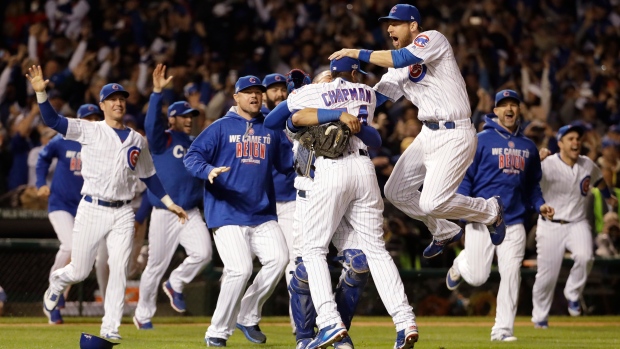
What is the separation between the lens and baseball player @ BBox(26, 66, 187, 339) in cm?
958

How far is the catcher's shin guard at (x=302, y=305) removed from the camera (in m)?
7.52

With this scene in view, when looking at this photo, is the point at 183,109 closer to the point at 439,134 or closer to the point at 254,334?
the point at 254,334

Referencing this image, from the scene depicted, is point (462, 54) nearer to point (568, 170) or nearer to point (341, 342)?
point (568, 170)

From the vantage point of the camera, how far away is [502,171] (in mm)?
9977

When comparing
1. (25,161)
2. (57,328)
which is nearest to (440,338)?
(57,328)

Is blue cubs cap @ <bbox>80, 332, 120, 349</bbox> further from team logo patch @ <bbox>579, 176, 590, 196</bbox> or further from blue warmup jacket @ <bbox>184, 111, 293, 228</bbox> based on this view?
team logo patch @ <bbox>579, 176, 590, 196</bbox>

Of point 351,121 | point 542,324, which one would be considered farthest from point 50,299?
point 542,324

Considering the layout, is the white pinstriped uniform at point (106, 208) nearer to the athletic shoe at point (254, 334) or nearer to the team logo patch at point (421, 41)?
the athletic shoe at point (254, 334)

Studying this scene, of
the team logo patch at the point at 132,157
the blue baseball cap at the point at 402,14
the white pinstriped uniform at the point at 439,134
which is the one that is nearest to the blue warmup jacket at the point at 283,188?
the team logo patch at the point at 132,157

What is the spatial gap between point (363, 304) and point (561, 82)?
6.94 m

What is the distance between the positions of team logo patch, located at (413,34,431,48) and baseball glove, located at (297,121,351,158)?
96 centimetres

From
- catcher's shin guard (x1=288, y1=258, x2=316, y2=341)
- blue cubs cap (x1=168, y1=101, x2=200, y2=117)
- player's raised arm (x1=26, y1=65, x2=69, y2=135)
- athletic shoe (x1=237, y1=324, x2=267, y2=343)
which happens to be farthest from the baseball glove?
blue cubs cap (x1=168, y1=101, x2=200, y2=117)

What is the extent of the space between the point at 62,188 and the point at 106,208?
2.07m

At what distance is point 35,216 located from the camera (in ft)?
42.9
